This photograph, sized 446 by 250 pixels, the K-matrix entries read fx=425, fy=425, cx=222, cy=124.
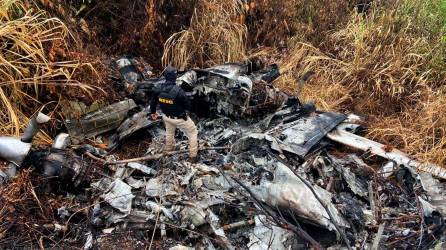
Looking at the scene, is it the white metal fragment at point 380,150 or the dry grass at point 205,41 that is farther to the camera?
the dry grass at point 205,41

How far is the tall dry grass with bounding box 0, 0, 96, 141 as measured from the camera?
4.63 metres

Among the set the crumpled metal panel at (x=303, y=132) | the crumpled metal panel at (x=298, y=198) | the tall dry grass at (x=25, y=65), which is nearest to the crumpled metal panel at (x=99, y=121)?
the tall dry grass at (x=25, y=65)

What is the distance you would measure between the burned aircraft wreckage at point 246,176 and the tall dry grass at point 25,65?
0.48m

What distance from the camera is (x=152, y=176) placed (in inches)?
172

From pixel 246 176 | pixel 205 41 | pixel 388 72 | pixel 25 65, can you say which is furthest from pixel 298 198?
pixel 25 65

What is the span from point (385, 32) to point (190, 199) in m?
3.99

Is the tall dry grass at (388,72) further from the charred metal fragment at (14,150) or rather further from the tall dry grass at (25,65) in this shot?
the charred metal fragment at (14,150)

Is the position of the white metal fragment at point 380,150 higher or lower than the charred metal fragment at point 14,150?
lower

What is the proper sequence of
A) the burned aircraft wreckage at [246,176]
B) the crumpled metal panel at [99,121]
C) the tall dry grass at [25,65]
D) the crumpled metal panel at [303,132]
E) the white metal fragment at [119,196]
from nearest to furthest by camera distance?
the burned aircraft wreckage at [246,176] → the white metal fragment at [119,196] → the crumpled metal panel at [303,132] → the tall dry grass at [25,65] → the crumpled metal panel at [99,121]

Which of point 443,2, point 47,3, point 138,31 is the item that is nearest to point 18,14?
point 47,3

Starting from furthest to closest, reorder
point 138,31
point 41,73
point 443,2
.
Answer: point 443,2 → point 138,31 → point 41,73

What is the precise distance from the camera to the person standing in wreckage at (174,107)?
4.21 m

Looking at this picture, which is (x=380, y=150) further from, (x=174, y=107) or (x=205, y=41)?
(x=205, y=41)

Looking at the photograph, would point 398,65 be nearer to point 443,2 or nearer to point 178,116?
point 443,2
